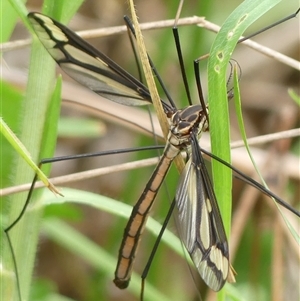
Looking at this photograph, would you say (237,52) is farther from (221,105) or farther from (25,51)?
(221,105)

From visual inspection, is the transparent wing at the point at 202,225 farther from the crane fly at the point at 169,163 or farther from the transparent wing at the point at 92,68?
the transparent wing at the point at 92,68

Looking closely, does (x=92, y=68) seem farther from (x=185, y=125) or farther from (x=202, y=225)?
(x=202, y=225)

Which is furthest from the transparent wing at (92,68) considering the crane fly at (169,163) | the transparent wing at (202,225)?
the transparent wing at (202,225)

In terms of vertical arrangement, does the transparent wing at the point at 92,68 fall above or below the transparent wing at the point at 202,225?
above

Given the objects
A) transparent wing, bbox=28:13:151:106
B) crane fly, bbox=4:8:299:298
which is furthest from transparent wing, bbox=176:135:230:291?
transparent wing, bbox=28:13:151:106

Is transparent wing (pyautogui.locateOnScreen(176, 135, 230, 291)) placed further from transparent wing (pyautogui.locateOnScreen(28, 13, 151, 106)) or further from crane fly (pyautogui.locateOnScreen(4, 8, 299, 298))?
transparent wing (pyautogui.locateOnScreen(28, 13, 151, 106))

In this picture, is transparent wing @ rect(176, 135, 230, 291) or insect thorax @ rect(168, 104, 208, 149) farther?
insect thorax @ rect(168, 104, 208, 149)

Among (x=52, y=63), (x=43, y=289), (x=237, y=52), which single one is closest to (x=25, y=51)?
(x=237, y=52)

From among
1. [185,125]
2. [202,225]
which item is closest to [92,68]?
[185,125]
